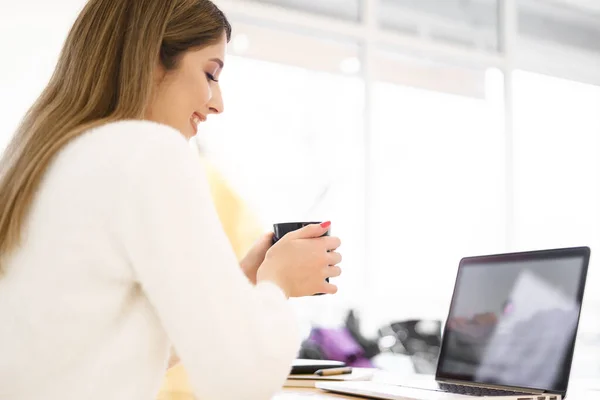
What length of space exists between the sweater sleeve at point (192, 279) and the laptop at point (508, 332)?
1.17 feet

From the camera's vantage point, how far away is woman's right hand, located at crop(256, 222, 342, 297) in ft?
3.31

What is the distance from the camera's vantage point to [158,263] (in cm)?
84

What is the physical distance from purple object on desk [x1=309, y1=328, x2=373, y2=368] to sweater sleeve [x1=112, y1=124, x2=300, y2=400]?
229 centimetres

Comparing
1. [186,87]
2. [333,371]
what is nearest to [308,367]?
[333,371]

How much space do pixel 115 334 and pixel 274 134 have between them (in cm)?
312

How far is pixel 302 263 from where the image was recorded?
3.39ft

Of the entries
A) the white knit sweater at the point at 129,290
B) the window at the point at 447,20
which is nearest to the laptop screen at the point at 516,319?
the white knit sweater at the point at 129,290

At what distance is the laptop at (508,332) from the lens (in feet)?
3.81

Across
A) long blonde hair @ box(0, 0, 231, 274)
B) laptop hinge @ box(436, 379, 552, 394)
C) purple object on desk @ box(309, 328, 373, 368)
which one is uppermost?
long blonde hair @ box(0, 0, 231, 274)

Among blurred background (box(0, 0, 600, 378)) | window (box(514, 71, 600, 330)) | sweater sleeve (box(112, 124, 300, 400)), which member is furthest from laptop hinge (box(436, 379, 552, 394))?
window (box(514, 71, 600, 330))

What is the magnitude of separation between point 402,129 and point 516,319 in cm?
327

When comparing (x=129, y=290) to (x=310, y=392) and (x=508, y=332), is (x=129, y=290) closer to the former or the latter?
(x=310, y=392)

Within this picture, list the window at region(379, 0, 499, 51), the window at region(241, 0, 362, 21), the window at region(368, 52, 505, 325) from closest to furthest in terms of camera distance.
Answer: the window at region(241, 0, 362, 21), the window at region(368, 52, 505, 325), the window at region(379, 0, 499, 51)

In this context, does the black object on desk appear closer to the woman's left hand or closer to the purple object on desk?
the woman's left hand
